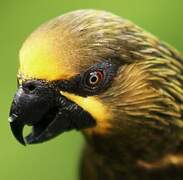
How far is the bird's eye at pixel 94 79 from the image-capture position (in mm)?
1660

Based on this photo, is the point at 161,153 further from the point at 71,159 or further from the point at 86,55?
the point at 71,159

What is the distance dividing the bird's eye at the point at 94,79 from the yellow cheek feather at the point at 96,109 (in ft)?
0.14

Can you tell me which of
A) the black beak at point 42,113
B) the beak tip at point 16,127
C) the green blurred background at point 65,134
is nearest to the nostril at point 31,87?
the black beak at point 42,113

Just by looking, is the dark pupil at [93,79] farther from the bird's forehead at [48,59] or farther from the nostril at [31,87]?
the nostril at [31,87]

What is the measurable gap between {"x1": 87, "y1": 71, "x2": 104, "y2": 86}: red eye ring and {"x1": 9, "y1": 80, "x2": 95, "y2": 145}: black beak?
79 mm

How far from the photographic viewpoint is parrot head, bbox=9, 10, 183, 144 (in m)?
1.62

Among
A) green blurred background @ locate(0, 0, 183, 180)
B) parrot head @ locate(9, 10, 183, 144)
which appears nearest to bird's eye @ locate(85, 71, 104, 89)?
parrot head @ locate(9, 10, 183, 144)

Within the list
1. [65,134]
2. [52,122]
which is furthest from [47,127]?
[65,134]

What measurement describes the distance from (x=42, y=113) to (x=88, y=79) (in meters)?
0.16

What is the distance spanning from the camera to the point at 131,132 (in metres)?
1.83

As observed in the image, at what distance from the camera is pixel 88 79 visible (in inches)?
65.3

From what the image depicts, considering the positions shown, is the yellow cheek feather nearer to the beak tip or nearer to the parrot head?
the parrot head

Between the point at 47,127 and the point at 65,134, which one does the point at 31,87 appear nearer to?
the point at 47,127

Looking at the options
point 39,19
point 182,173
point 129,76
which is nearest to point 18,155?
point 39,19
